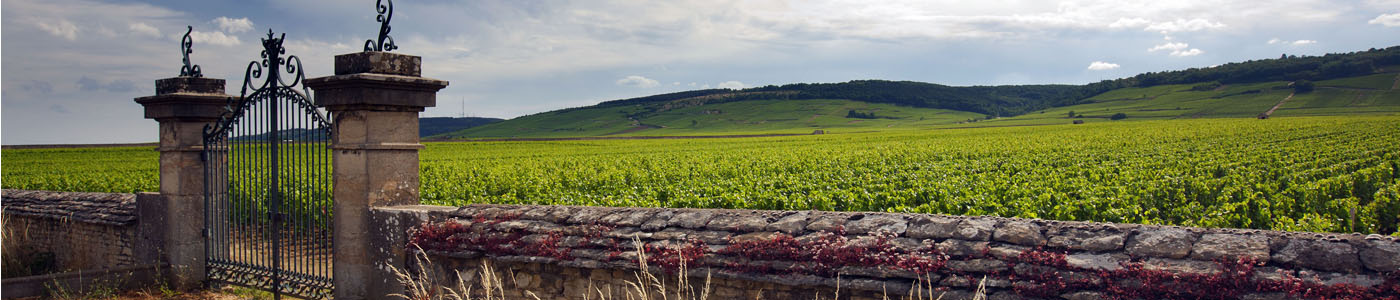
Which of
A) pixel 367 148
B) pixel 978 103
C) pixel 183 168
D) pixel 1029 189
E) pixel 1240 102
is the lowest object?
pixel 1029 189

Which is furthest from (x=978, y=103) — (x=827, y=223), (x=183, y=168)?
(x=827, y=223)

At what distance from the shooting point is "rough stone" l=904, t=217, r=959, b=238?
176 inches

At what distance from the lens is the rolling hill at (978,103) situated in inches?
4178

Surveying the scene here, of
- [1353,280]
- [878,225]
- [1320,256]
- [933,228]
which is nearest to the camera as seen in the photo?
[1353,280]

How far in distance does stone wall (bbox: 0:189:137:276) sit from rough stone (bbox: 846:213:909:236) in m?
9.01

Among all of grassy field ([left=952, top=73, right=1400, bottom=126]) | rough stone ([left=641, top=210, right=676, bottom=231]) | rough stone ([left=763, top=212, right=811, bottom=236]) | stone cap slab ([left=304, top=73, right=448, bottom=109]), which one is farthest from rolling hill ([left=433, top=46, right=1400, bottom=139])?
rough stone ([left=763, top=212, right=811, bottom=236])

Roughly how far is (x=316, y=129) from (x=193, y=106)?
7.83 ft

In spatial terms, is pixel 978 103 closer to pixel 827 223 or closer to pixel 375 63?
pixel 375 63

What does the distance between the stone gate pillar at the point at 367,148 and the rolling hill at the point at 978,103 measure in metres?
97.0

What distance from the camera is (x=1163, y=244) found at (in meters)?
3.89

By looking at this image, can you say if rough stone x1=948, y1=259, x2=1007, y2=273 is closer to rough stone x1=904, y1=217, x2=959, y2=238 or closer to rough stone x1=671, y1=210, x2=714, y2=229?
rough stone x1=904, y1=217, x2=959, y2=238

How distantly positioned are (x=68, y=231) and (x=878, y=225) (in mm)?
11173

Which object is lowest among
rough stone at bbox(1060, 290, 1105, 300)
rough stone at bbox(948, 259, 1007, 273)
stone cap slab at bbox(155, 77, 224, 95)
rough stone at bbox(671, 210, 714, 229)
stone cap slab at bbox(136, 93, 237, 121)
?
rough stone at bbox(1060, 290, 1105, 300)

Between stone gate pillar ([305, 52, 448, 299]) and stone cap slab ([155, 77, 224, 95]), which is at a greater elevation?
stone cap slab ([155, 77, 224, 95])
